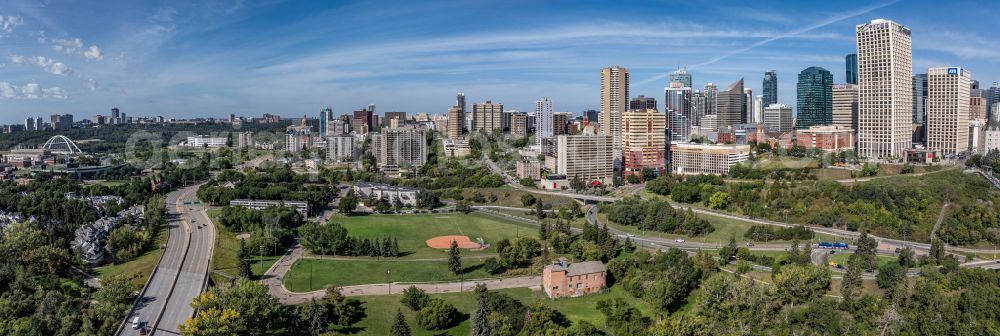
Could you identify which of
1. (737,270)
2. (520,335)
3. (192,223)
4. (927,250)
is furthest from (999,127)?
(192,223)

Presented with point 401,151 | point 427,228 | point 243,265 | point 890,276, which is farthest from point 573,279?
point 401,151

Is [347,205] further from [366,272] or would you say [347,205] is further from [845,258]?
[845,258]

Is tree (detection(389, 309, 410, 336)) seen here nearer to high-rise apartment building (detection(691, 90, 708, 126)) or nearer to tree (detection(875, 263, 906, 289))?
tree (detection(875, 263, 906, 289))

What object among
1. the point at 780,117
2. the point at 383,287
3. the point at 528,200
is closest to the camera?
the point at 383,287

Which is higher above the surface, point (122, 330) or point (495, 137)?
point (495, 137)

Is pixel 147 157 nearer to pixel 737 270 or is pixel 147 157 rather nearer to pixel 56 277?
pixel 56 277

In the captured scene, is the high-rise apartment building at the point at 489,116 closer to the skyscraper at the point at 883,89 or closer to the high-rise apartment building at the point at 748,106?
the high-rise apartment building at the point at 748,106

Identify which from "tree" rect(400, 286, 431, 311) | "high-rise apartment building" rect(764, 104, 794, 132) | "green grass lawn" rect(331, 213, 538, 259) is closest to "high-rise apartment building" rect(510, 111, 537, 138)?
"high-rise apartment building" rect(764, 104, 794, 132)
